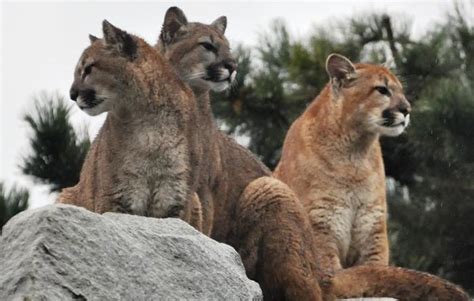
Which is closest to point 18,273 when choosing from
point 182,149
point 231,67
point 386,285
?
point 182,149

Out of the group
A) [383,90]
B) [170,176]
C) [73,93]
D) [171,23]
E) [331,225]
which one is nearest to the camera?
[170,176]

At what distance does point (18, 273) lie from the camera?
7715mm

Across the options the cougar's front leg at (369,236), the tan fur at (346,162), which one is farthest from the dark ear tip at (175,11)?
the cougar's front leg at (369,236)

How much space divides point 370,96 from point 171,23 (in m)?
2.24

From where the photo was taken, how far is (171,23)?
14.0 metres

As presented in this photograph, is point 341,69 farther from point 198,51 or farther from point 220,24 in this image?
point 198,51

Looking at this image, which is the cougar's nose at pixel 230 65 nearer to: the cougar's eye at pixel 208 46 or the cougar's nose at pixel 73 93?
the cougar's eye at pixel 208 46

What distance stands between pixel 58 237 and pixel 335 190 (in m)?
6.53

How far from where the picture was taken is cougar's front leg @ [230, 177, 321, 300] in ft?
36.0

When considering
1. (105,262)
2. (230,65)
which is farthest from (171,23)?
(105,262)

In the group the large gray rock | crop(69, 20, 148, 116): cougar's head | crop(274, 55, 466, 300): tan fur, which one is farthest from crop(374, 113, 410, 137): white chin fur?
the large gray rock

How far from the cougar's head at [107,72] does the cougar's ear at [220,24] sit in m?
2.76

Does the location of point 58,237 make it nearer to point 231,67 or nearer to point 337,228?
point 231,67

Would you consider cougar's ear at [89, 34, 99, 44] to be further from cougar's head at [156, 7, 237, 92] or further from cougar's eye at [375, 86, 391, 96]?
cougar's eye at [375, 86, 391, 96]
